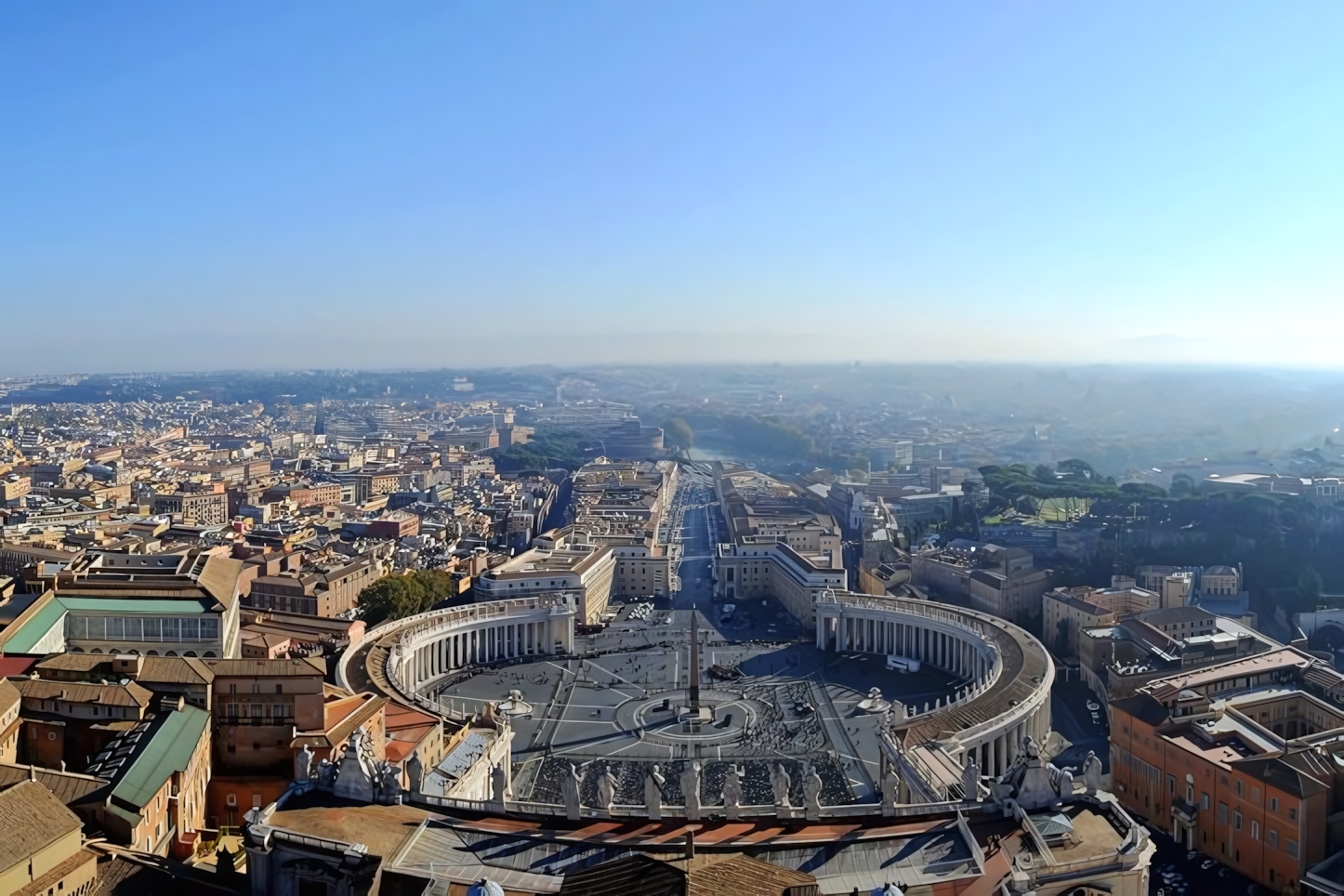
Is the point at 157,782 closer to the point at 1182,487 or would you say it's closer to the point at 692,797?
the point at 692,797

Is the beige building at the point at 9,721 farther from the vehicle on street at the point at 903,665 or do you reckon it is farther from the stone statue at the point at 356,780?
the vehicle on street at the point at 903,665

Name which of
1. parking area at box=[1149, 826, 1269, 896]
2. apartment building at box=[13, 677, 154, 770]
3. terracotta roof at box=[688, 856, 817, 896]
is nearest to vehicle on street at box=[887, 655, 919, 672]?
parking area at box=[1149, 826, 1269, 896]

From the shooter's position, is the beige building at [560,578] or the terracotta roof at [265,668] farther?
the beige building at [560,578]

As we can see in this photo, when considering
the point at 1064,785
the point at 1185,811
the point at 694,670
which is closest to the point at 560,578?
the point at 694,670

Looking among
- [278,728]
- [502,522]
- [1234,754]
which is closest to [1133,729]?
[1234,754]

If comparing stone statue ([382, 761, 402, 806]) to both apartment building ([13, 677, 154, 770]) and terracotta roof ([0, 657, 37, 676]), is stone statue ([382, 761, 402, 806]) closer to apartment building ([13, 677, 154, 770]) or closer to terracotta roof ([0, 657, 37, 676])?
apartment building ([13, 677, 154, 770])

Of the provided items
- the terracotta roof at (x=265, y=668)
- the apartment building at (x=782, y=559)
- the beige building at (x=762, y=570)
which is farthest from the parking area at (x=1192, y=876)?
the beige building at (x=762, y=570)
